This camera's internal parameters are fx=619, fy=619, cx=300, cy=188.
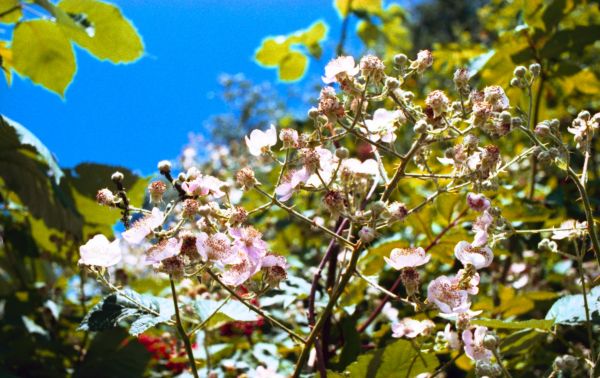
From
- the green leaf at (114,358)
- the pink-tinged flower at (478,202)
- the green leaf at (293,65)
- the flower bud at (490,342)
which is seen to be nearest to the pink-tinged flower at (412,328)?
the flower bud at (490,342)

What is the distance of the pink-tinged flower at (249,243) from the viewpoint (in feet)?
3.42

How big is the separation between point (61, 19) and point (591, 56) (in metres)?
3.34

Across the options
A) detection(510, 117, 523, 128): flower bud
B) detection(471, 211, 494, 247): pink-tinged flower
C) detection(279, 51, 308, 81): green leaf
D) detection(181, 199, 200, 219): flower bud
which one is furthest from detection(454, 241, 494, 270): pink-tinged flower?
detection(279, 51, 308, 81): green leaf

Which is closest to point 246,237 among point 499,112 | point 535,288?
point 499,112

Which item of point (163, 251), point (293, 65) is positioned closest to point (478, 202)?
point (163, 251)

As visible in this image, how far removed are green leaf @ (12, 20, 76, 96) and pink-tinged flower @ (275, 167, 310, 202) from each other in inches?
57.2

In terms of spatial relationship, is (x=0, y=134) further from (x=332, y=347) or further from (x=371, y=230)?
(x=371, y=230)

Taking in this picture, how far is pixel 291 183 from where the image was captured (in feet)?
3.67

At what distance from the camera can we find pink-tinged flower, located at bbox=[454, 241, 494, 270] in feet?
3.45

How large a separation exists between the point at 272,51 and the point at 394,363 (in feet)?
7.52

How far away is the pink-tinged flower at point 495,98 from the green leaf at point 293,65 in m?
2.15

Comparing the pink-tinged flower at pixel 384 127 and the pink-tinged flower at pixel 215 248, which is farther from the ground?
the pink-tinged flower at pixel 384 127

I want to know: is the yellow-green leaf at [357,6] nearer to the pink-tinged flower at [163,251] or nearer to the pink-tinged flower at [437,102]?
the pink-tinged flower at [437,102]

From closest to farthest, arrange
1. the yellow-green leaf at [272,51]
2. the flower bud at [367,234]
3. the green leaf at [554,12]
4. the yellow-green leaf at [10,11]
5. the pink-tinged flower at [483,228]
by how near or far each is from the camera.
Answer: the flower bud at [367,234] → the pink-tinged flower at [483,228] → the yellow-green leaf at [10,11] → the green leaf at [554,12] → the yellow-green leaf at [272,51]
